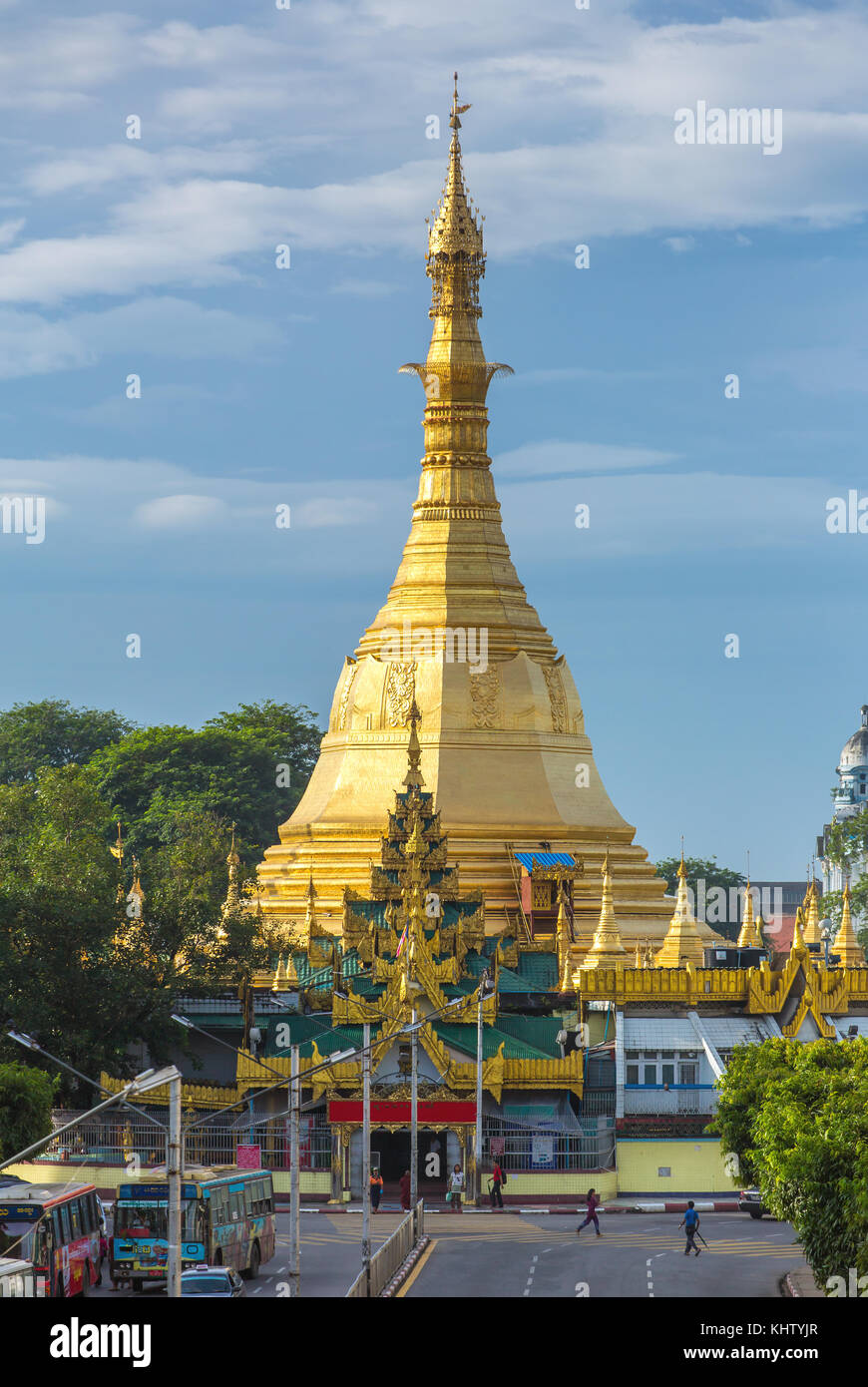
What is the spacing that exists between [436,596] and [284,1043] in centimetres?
2661

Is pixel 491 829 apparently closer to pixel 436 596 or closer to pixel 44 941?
pixel 436 596

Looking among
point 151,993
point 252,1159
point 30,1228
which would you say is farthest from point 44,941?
point 30,1228

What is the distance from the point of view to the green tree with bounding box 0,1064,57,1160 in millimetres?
48688

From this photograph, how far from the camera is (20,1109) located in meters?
49.1

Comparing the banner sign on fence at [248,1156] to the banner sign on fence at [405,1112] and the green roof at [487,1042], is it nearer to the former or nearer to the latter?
the banner sign on fence at [405,1112]

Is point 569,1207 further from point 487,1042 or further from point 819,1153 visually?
point 819,1153

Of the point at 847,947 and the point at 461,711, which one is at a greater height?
the point at 461,711

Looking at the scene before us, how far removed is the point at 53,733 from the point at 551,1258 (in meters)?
85.8

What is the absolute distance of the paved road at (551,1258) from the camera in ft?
140

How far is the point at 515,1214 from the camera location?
54.7 metres

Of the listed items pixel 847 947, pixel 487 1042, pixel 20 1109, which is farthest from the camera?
pixel 847 947

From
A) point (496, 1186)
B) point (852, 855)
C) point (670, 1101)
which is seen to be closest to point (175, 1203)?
point (496, 1186)

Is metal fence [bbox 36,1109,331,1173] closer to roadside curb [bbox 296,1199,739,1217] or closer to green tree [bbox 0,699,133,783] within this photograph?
roadside curb [bbox 296,1199,739,1217]

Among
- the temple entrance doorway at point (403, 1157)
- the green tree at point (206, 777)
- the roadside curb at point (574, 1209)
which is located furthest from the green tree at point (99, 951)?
the green tree at point (206, 777)
